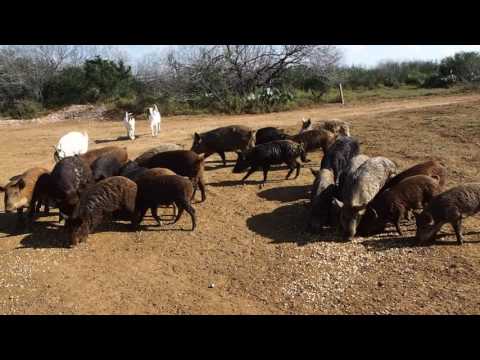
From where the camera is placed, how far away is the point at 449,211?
7230mm

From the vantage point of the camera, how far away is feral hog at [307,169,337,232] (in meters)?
8.38

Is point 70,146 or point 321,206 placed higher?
point 70,146

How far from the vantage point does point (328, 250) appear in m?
7.54

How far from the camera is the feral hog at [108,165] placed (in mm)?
10531

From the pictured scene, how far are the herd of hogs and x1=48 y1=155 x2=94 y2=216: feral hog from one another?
0.06 feet

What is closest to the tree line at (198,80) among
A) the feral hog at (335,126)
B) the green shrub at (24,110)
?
the green shrub at (24,110)

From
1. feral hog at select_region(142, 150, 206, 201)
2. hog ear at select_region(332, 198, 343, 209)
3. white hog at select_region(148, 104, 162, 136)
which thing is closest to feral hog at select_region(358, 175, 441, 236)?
hog ear at select_region(332, 198, 343, 209)

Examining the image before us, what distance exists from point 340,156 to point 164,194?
4.47 metres

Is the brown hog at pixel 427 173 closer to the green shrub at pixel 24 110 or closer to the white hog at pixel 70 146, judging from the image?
the white hog at pixel 70 146

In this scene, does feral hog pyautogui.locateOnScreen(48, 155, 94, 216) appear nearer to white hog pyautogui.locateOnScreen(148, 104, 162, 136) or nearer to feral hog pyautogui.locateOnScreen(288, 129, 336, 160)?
feral hog pyautogui.locateOnScreen(288, 129, 336, 160)

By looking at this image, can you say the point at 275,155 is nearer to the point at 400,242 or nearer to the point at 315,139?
the point at 315,139

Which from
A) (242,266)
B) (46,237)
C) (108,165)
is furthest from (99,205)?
(242,266)

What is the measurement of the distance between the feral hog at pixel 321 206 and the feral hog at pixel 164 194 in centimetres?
230

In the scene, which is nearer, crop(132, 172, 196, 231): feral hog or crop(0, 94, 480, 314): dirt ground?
crop(0, 94, 480, 314): dirt ground
